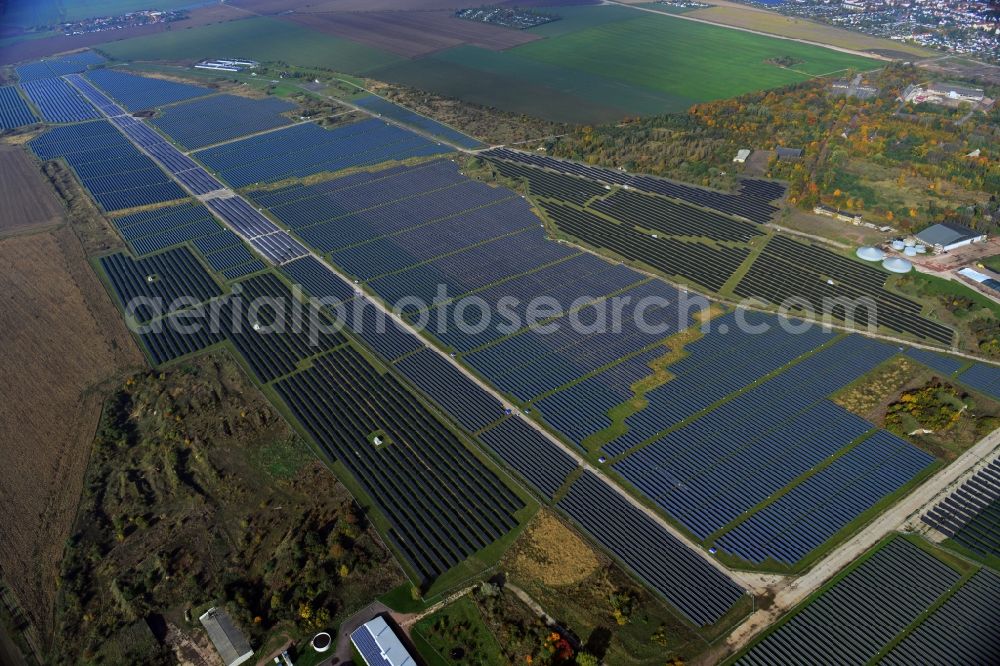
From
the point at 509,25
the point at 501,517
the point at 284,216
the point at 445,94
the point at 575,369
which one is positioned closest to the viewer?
the point at 501,517

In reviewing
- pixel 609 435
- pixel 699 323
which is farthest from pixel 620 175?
pixel 609 435

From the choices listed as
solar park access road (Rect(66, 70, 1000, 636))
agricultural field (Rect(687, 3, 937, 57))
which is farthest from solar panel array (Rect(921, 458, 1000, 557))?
agricultural field (Rect(687, 3, 937, 57))

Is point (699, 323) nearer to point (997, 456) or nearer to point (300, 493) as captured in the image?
point (997, 456)

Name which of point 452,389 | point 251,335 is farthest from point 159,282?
point 452,389

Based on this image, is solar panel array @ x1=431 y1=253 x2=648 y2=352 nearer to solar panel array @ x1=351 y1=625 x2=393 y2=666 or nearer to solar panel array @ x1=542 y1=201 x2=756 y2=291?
solar panel array @ x1=542 y1=201 x2=756 y2=291

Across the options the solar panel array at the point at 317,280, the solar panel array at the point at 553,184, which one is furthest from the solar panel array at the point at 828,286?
the solar panel array at the point at 317,280

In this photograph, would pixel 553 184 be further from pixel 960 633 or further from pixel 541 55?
pixel 541 55

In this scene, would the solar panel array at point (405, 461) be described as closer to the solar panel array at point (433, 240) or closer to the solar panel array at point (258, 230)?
the solar panel array at point (433, 240)

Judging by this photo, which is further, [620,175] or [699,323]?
Answer: [620,175]
